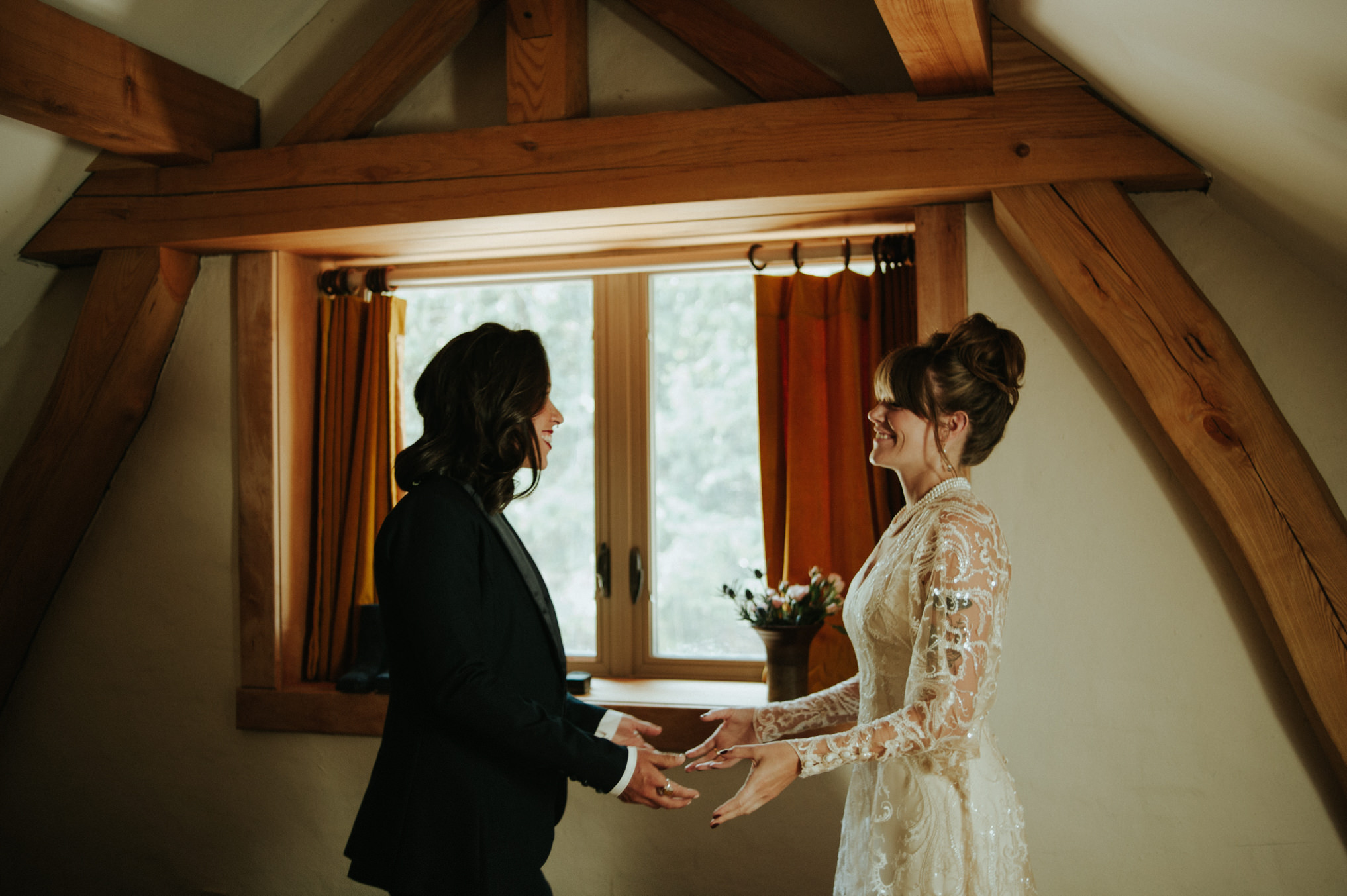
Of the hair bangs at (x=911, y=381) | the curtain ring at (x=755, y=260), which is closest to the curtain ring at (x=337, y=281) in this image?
the curtain ring at (x=755, y=260)

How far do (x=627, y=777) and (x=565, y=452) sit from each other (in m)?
1.59

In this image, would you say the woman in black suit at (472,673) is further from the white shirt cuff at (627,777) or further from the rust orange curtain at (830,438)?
the rust orange curtain at (830,438)

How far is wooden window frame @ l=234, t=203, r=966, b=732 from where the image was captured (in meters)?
2.84

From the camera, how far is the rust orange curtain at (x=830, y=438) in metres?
2.70

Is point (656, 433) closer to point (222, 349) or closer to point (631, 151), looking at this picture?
point (631, 151)

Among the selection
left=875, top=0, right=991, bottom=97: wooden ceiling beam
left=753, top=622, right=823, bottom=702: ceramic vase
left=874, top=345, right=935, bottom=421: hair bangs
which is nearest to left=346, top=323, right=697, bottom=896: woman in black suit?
left=874, top=345, right=935, bottom=421: hair bangs

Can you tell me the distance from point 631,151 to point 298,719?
1946 mm

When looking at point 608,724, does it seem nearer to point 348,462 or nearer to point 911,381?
point 911,381

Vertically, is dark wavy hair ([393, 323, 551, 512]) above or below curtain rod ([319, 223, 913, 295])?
below

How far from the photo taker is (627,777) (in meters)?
1.67

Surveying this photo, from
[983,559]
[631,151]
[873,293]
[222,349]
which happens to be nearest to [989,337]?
[983,559]

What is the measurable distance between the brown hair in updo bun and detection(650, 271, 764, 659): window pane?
1.23m

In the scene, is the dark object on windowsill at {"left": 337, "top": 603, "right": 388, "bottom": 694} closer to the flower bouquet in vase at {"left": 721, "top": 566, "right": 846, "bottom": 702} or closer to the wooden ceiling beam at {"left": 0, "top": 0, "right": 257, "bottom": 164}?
the flower bouquet in vase at {"left": 721, "top": 566, "right": 846, "bottom": 702}

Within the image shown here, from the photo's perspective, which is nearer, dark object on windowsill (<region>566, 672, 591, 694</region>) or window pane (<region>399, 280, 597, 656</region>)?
dark object on windowsill (<region>566, 672, 591, 694</region>)
